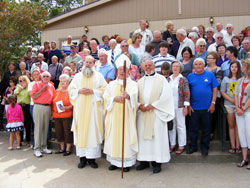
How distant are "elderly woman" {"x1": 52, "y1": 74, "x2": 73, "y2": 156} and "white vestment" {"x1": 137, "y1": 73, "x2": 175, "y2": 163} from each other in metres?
2.05

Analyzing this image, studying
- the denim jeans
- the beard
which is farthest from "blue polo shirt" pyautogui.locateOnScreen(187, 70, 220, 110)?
the beard

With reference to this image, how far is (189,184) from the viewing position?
4961mm

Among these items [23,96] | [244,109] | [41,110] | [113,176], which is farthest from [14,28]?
[244,109]

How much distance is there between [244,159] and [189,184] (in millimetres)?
1464

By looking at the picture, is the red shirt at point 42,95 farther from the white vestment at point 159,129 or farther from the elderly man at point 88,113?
the white vestment at point 159,129

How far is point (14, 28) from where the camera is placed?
12.1 metres

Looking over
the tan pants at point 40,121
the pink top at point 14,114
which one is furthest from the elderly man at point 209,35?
the pink top at point 14,114

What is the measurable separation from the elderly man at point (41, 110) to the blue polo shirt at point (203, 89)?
347 centimetres

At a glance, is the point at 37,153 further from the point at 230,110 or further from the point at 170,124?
the point at 230,110

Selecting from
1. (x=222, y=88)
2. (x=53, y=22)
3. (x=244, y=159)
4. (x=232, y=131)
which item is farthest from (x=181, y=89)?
(x=53, y=22)

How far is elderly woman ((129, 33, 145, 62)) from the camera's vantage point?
7.67m

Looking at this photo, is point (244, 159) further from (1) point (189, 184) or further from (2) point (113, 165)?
(2) point (113, 165)

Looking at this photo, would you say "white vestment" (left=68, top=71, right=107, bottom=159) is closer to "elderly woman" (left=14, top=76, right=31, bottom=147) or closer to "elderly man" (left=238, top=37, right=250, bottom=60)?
"elderly woman" (left=14, top=76, right=31, bottom=147)

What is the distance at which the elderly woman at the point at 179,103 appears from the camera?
5.79 m
